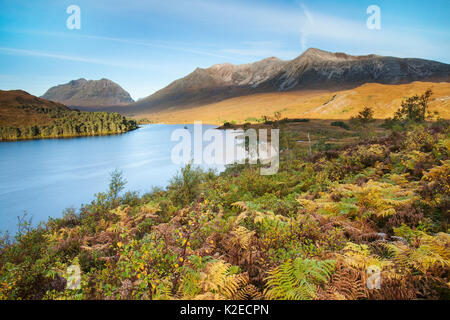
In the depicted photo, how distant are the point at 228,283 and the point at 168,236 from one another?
7.32ft

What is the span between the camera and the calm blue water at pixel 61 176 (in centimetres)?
1644

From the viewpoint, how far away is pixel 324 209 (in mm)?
5523

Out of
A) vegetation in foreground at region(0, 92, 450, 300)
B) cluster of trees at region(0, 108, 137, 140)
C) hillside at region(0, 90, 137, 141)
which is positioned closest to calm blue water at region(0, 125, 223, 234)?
vegetation in foreground at region(0, 92, 450, 300)

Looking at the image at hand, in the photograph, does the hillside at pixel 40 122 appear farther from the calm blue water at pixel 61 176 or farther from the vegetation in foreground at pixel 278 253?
the vegetation in foreground at pixel 278 253

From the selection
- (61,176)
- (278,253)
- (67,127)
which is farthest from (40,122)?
(278,253)

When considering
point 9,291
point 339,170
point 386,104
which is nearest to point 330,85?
point 386,104

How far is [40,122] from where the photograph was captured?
5959 cm

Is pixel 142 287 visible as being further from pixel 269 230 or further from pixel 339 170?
pixel 339 170

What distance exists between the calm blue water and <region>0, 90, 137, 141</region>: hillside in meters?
17.7

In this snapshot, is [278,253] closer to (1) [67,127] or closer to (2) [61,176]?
(2) [61,176]

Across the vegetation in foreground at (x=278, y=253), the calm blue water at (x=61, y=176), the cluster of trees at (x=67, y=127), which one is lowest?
the calm blue water at (x=61, y=176)

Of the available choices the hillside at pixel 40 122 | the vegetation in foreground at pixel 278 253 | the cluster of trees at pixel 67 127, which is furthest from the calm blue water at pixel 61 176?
the hillside at pixel 40 122

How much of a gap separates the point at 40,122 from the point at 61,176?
164 feet

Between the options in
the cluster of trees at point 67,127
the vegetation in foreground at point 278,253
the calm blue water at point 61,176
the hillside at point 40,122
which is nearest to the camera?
the vegetation in foreground at point 278,253
